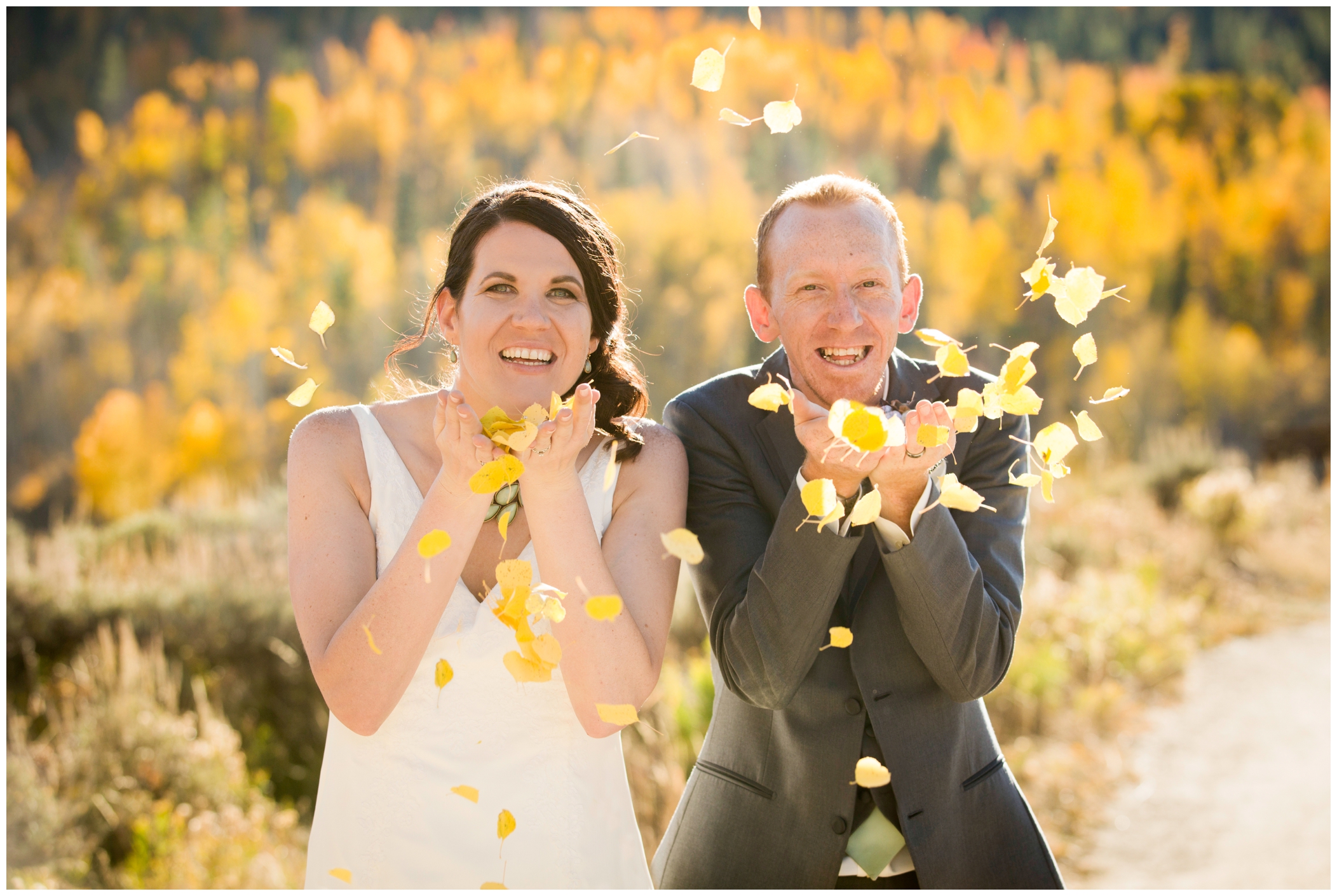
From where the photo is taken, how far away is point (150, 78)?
30.2 feet

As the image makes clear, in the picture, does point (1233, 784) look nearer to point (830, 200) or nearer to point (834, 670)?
point (834, 670)

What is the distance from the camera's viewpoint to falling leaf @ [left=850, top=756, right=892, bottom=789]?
1780 millimetres

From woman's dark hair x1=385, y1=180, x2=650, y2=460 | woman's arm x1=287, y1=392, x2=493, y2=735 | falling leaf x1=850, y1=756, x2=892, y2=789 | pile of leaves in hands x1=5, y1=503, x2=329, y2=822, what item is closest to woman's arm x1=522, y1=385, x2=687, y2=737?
woman's arm x1=287, y1=392, x2=493, y2=735

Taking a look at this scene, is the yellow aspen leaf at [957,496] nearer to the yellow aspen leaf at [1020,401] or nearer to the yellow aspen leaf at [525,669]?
the yellow aspen leaf at [1020,401]

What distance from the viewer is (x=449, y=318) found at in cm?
211

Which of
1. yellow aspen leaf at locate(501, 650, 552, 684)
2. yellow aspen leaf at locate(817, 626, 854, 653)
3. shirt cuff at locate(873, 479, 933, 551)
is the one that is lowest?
yellow aspen leaf at locate(501, 650, 552, 684)

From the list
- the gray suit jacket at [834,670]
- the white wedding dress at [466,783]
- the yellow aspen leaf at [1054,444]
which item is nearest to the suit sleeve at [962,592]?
the gray suit jacket at [834,670]

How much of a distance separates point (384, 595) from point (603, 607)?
0.40 meters

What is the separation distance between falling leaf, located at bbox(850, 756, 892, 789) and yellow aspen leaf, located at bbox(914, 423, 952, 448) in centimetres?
61

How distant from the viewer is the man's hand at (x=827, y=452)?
1.67 meters

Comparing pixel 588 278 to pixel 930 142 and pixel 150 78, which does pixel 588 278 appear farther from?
pixel 930 142

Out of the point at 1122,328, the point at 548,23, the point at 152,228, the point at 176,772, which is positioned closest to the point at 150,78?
the point at 152,228

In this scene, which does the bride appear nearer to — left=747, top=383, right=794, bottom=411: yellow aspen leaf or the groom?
the groom

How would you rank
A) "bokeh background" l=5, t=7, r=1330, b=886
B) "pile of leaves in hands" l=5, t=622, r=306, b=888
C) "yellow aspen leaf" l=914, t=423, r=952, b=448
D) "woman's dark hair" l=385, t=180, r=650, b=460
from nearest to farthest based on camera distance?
"yellow aspen leaf" l=914, t=423, r=952, b=448
"woman's dark hair" l=385, t=180, r=650, b=460
"pile of leaves in hands" l=5, t=622, r=306, b=888
"bokeh background" l=5, t=7, r=1330, b=886
